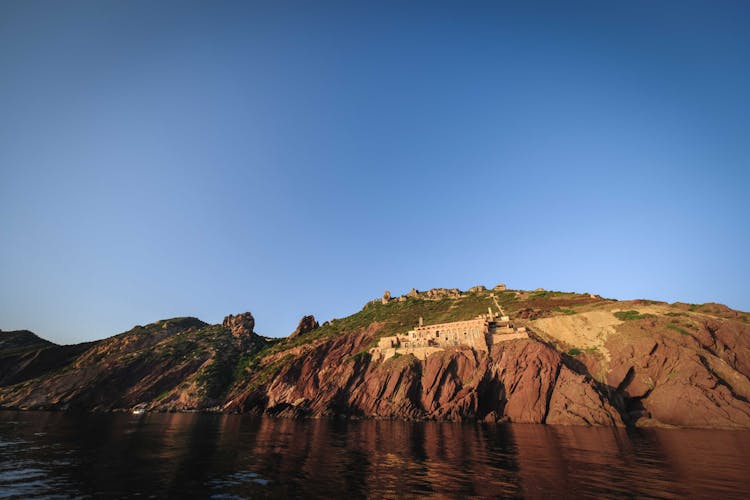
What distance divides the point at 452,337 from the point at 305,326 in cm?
7556

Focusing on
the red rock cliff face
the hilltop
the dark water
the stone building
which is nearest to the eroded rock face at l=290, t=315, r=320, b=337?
the hilltop

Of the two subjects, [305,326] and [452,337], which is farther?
[305,326]

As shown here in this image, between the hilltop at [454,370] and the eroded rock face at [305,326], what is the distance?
1.54 feet

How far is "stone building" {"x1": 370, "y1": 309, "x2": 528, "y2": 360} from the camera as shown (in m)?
85.8

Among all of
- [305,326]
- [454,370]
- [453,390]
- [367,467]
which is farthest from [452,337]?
[305,326]

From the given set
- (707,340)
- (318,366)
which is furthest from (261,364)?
(707,340)

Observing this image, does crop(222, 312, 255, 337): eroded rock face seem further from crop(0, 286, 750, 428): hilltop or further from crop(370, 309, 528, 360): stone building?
crop(370, 309, 528, 360): stone building

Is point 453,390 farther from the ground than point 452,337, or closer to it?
closer to it

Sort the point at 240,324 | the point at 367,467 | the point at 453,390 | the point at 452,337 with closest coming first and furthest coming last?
the point at 367,467 → the point at 453,390 → the point at 452,337 → the point at 240,324

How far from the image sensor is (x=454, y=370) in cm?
8162

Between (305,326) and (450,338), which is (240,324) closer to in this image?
(305,326)

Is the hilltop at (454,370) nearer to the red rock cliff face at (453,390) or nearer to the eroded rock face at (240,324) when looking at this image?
the red rock cliff face at (453,390)

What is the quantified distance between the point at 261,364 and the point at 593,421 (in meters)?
104

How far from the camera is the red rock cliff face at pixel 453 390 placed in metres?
67.3
